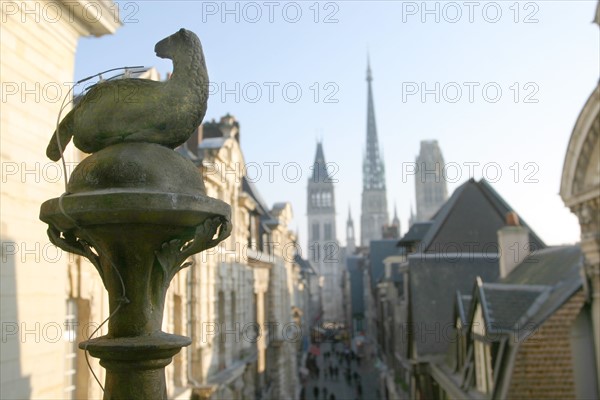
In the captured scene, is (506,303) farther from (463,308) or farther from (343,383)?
(343,383)

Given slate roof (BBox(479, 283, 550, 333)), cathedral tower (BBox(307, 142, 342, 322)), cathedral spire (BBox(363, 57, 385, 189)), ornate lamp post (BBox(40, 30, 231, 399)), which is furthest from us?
cathedral spire (BBox(363, 57, 385, 189))

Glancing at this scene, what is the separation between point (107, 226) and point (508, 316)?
10993 mm

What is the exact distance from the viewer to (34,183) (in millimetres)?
8125

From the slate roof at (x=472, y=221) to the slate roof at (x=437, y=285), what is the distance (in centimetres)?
197

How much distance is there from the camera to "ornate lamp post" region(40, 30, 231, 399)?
3285mm

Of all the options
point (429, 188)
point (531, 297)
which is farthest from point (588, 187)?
point (429, 188)

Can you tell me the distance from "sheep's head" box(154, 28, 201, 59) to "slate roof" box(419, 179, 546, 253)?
68.6ft

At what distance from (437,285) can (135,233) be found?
19.3m

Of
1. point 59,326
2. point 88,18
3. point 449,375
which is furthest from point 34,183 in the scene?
point 449,375

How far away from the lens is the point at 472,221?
982 inches

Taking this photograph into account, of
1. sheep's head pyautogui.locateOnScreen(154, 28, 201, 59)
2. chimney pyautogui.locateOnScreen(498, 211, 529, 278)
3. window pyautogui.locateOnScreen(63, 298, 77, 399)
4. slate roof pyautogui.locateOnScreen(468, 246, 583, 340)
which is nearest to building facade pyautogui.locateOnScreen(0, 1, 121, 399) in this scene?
window pyautogui.locateOnScreen(63, 298, 77, 399)

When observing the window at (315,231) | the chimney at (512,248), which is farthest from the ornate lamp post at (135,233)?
the window at (315,231)

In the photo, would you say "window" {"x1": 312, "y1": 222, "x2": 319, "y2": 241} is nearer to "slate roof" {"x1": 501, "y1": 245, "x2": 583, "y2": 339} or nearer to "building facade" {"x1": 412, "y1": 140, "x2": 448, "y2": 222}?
"building facade" {"x1": 412, "y1": 140, "x2": 448, "y2": 222}

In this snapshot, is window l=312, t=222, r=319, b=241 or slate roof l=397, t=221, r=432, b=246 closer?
slate roof l=397, t=221, r=432, b=246
